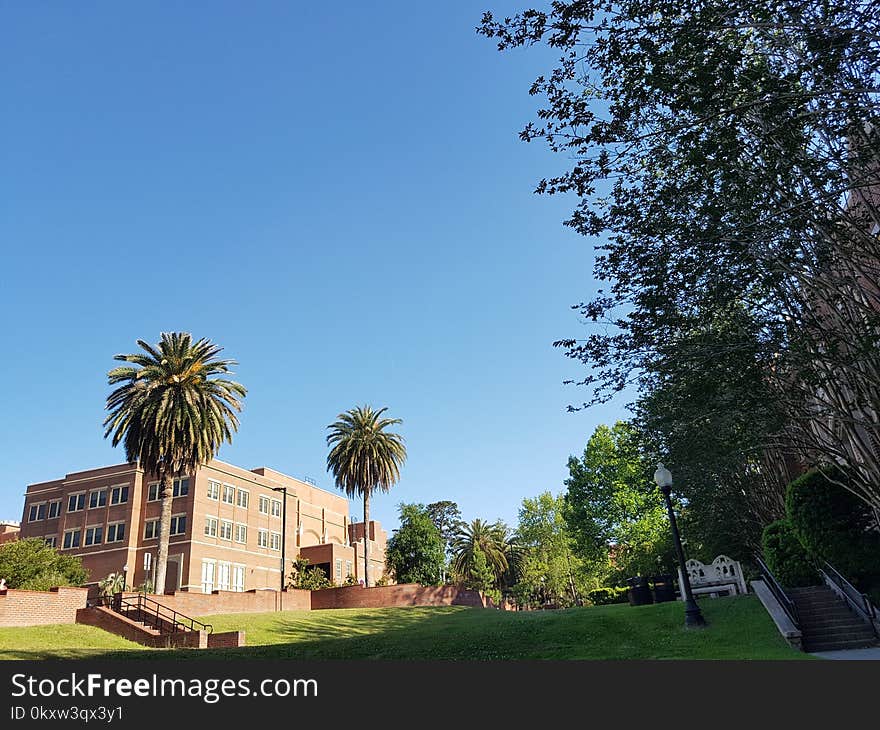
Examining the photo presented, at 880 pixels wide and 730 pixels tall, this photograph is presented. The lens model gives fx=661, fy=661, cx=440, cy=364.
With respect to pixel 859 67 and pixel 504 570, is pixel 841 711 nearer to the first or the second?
pixel 859 67

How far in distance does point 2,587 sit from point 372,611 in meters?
21.1

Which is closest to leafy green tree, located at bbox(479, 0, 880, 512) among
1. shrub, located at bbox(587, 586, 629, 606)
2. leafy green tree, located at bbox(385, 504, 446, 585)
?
shrub, located at bbox(587, 586, 629, 606)

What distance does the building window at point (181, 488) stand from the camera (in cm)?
5600

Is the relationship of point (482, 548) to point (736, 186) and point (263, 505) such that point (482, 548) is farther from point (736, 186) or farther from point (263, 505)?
point (736, 186)

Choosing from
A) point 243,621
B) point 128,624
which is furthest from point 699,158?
point 243,621

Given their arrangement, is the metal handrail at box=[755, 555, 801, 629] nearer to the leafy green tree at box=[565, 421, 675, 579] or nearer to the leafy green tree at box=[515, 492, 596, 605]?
the leafy green tree at box=[565, 421, 675, 579]

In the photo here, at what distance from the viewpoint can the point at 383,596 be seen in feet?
152

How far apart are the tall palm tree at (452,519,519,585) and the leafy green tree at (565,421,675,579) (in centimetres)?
2383

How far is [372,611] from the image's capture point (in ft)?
140

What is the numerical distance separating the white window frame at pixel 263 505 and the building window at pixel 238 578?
19.9 feet

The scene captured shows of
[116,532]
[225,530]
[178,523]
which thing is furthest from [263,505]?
[116,532]

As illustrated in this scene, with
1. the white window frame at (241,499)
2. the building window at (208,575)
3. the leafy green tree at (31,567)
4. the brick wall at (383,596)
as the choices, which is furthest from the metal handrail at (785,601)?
the white window frame at (241,499)

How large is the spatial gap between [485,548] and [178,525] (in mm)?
33828

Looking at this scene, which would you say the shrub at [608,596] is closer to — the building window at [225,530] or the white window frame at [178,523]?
the building window at [225,530]
